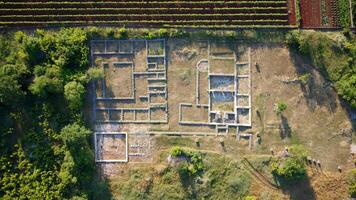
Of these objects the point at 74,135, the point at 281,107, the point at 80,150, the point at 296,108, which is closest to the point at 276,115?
the point at 281,107

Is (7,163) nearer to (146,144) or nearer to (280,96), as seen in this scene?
(146,144)

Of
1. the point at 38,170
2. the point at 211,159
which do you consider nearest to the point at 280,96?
the point at 211,159

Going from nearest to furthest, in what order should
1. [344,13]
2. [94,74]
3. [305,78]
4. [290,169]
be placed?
[290,169]
[94,74]
[305,78]
[344,13]

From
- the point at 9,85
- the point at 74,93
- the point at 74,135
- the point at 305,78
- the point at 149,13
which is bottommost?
the point at 74,135

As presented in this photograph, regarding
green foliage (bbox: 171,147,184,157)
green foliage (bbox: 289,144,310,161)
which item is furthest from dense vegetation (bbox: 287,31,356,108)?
green foliage (bbox: 171,147,184,157)

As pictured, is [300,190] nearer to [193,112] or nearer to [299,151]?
[299,151]

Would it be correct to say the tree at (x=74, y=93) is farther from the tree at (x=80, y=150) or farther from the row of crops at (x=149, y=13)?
the row of crops at (x=149, y=13)
